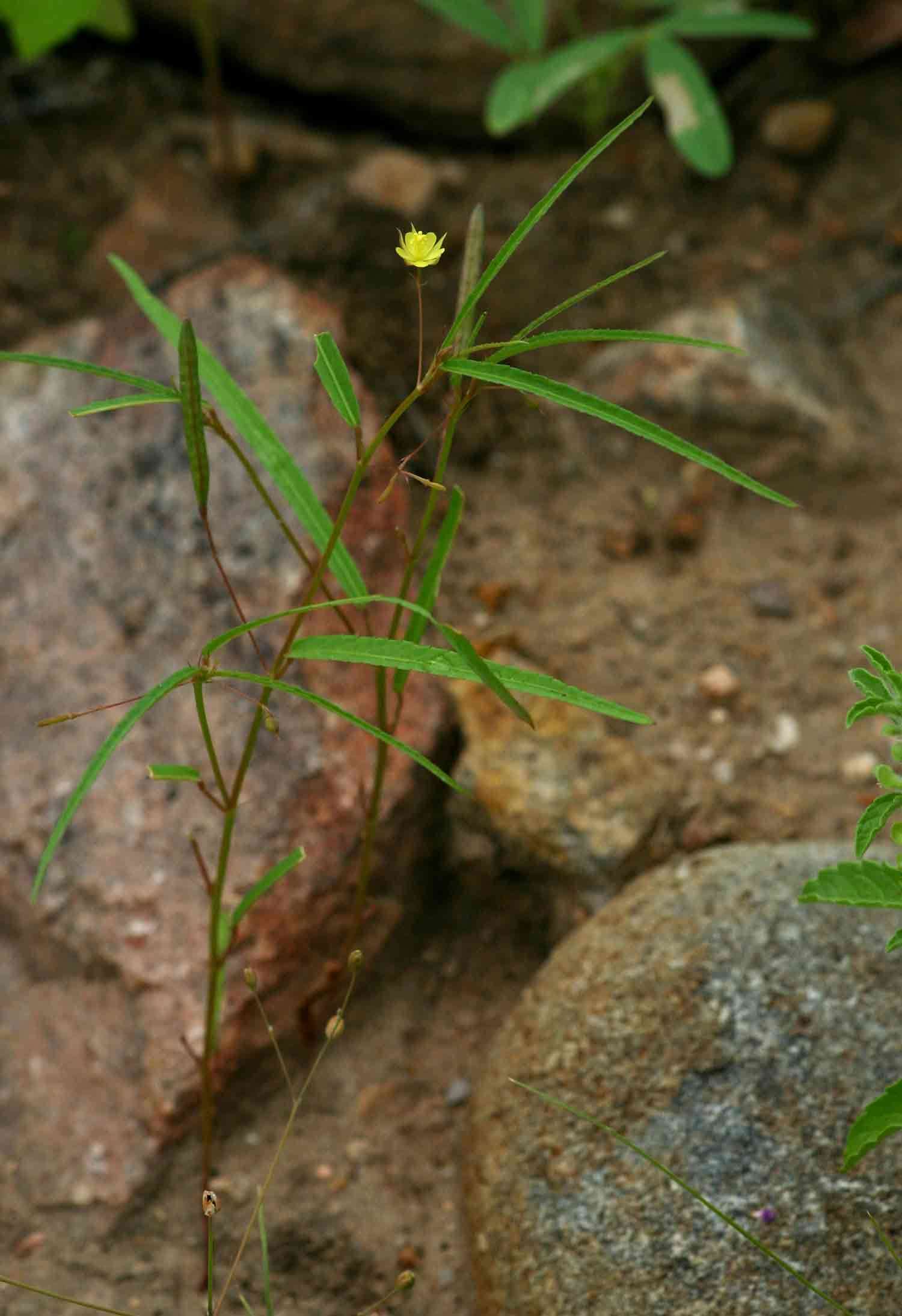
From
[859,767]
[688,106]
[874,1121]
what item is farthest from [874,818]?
[688,106]

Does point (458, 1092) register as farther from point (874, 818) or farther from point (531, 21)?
point (531, 21)

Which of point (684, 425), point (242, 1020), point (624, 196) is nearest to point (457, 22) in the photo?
point (624, 196)

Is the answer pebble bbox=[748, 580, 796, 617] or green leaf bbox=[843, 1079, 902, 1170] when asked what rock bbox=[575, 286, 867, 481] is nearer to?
pebble bbox=[748, 580, 796, 617]

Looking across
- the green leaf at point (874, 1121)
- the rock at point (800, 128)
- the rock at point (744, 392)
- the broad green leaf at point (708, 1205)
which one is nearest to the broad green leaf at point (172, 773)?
the broad green leaf at point (708, 1205)

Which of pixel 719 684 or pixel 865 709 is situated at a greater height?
pixel 865 709

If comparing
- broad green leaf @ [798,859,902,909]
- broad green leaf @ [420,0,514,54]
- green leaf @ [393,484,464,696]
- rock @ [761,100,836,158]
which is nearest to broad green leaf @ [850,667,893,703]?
broad green leaf @ [798,859,902,909]

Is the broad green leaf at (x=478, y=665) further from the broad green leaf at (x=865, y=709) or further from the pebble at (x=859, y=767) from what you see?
the pebble at (x=859, y=767)
